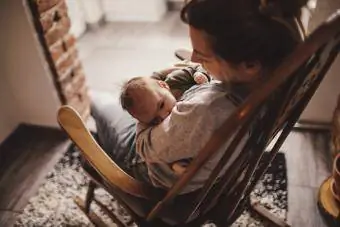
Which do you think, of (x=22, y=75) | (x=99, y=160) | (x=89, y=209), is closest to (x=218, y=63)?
(x=99, y=160)

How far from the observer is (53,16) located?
1.69m

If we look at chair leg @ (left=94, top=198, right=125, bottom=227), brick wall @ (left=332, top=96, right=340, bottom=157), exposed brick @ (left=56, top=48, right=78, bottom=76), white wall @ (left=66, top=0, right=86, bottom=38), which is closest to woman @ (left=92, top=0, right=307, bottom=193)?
chair leg @ (left=94, top=198, right=125, bottom=227)

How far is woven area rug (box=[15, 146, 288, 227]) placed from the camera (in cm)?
156

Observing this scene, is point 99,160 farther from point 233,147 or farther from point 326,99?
point 326,99

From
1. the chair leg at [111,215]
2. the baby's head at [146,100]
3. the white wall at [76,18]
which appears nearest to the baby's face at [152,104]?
the baby's head at [146,100]

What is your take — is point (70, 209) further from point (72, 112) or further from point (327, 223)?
point (327, 223)

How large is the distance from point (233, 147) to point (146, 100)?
11.7 inches

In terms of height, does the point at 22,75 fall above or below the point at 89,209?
above

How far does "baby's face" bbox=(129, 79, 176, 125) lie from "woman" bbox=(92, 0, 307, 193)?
0.03 meters

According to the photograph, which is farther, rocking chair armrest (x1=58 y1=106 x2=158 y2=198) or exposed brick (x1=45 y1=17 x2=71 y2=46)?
exposed brick (x1=45 y1=17 x2=71 y2=46)

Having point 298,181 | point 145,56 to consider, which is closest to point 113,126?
point 298,181

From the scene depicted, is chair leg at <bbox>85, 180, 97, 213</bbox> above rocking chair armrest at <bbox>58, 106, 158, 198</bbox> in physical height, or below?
below

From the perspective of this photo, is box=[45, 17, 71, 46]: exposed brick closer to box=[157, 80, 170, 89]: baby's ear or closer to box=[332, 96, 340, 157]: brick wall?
box=[157, 80, 170, 89]: baby's ear

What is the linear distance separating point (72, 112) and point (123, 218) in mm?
655
